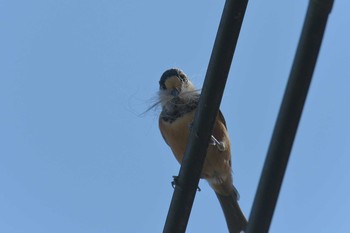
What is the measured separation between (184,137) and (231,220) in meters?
0.91

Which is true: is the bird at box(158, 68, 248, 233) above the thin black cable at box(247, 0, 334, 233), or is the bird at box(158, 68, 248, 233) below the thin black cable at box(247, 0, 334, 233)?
above

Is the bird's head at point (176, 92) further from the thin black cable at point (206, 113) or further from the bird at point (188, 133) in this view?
the thin black cable at point (206, 113)

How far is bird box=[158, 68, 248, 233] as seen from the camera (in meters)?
3.95

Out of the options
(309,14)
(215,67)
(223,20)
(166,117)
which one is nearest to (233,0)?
(223,20)

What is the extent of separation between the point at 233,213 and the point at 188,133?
100 centimetres

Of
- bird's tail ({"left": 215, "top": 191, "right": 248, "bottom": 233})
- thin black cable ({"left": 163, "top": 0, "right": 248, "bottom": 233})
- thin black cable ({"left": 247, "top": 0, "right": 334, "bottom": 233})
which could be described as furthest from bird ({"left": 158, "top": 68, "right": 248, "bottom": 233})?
thin black cable ({"left": 247, "top": 0, "right": 334, "bottom": 233})

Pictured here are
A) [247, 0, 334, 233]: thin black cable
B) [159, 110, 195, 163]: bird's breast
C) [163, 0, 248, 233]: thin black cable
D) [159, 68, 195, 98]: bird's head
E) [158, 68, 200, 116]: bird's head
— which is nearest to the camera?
[247, 0, 334, 233]: thin black cable

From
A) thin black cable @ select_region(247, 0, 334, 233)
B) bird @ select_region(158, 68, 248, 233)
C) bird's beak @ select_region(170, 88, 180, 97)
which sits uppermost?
bird @ select_region(158, 68, 248, 233)

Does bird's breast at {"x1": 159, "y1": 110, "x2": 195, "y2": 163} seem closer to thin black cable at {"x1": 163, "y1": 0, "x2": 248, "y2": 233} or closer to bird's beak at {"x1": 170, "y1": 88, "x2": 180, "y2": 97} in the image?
bird's beak at {"x1": 170, "y1": 88, "x2": 180, "y2": 97}

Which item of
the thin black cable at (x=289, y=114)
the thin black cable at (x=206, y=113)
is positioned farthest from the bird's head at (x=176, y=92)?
the thin black cable at (x=289, y=114)

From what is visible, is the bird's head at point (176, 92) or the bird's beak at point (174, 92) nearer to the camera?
the bird's head at point (176, 92)

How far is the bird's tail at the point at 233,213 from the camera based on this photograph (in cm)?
504

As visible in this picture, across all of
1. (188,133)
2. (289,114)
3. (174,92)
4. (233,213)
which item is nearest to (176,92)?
(174,92)

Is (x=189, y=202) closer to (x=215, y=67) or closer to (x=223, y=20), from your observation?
(x=215, y=67)
